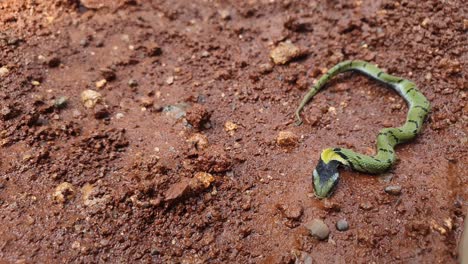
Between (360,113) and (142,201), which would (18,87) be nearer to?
(142,201)

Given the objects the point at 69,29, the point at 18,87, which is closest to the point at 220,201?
the point at 18,87

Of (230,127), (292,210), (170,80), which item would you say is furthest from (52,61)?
(292,210)

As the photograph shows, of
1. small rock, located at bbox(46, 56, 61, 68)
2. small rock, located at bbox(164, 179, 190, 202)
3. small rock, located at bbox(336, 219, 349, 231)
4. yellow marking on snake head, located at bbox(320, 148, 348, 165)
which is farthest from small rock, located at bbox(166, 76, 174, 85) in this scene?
small rock, located at bbox(336, 219, 349, 231)

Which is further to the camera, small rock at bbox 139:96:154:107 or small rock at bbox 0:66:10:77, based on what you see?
small rock at bbox 139:96:154:107

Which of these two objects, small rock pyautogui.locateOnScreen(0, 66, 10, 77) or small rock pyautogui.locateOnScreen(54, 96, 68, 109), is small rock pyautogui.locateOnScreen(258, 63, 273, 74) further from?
small rock pyautogui.locateOnScreen(0, 66, 10, 77)

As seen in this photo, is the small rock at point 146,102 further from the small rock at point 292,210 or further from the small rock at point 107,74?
the small rock at point 292,210

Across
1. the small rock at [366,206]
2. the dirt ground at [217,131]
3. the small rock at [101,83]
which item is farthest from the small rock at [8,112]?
the small rock at [366,206]
